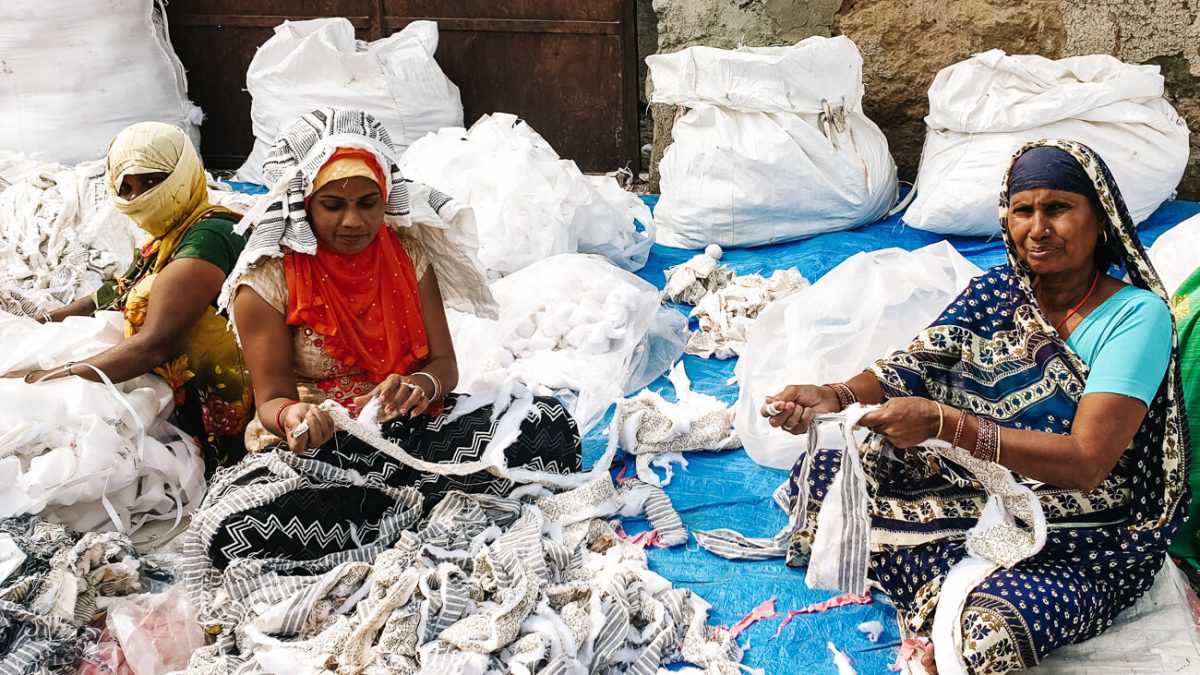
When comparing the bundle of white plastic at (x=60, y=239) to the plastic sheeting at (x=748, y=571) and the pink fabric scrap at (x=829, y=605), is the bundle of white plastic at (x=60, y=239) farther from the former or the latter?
the pink fabric scrap at (x=829, y=605)

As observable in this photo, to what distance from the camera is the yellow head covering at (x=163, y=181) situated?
2.88m

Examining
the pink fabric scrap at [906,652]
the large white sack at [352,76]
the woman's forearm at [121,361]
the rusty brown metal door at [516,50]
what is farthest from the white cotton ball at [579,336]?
the rusty brown metal door at [516,50]

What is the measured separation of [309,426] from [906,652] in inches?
52.1

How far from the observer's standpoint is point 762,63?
14.7ft

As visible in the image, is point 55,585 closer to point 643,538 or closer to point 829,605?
point 643,538

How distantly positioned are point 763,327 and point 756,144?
1.49 metres

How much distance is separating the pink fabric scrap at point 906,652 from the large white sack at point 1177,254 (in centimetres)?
130

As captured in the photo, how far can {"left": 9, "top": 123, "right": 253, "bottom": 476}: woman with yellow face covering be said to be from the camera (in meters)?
2.76

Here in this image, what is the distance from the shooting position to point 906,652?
2.17 m

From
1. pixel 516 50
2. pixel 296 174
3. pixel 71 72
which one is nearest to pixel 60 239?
pixel 71 72

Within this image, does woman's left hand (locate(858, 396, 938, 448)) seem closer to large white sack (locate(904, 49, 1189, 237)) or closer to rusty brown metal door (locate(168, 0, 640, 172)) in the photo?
large white sack (locate(904, 49, 1189, 237))

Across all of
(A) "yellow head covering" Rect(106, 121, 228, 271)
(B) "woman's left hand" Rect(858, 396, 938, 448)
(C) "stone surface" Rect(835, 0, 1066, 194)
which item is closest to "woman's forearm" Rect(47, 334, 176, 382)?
(A) "yellow head covering" Rect(106, 121, 228, 271)

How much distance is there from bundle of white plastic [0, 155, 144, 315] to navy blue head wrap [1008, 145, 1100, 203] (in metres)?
3.14

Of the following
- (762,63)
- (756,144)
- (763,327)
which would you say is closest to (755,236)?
(756,144)
